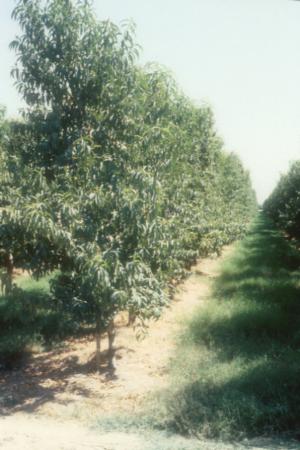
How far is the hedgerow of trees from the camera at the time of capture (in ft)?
24.2

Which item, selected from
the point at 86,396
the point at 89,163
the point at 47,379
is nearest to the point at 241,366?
the point at 86,396

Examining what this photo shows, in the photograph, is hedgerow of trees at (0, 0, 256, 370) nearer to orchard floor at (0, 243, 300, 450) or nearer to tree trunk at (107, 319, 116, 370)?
tree trunk at (107, 319, 116, 370)

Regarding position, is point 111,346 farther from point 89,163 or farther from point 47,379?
point 89,163

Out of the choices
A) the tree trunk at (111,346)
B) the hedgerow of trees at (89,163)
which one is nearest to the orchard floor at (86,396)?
the tree trunk at (111,346)

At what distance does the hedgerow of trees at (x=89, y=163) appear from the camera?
738cm

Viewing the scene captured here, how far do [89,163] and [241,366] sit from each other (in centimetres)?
494

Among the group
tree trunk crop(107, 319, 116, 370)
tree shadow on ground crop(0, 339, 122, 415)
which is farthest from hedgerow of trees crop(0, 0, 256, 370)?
tree shadow on ground crop(0, 339, 122, 415)

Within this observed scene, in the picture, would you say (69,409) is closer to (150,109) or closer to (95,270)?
(95,270)

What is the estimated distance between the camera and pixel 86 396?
313 inches

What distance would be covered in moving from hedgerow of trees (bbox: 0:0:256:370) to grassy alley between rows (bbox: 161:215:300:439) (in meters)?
1.69

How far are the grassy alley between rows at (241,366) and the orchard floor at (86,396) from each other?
45cm

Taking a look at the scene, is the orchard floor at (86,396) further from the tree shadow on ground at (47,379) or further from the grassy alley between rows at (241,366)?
the grassy alley between rows at (241,366)

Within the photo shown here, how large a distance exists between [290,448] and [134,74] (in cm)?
671

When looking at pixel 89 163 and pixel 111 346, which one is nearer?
pixel 89 163
